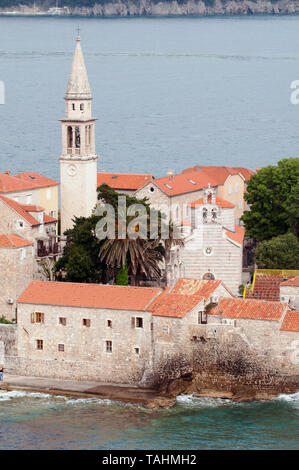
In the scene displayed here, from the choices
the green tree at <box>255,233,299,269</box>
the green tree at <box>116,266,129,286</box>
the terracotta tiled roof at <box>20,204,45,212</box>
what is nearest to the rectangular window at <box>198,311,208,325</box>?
the green tree at <box>116,266,129,286</box>

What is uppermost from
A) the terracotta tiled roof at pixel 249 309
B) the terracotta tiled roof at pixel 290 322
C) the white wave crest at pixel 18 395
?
the terracotta tiled roof at pixel 249 309

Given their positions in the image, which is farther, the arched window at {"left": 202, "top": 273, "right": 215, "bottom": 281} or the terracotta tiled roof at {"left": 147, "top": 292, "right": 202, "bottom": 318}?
the arched window at {"left": 202, "top": 273, "right": 215, "bottom": 281}

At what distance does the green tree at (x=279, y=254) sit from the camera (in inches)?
2144

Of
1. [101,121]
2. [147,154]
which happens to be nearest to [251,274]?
[147,154]

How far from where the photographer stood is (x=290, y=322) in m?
46.3

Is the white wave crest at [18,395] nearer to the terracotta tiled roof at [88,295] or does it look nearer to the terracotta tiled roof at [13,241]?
the terracotta tiled roof at [88,295]

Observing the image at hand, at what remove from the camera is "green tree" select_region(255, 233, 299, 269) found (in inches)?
2144

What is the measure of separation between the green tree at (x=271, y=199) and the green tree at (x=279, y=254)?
439 cm

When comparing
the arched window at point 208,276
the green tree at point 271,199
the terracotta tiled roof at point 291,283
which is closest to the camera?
the terracotta tiled roof at point 291,283

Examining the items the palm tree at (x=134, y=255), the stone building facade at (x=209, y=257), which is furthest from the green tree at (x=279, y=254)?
the palm tree at (x=134, y=255)

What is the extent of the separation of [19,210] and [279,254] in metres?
13.3

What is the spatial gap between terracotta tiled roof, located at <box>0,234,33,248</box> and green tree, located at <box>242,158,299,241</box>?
1492 centimetres

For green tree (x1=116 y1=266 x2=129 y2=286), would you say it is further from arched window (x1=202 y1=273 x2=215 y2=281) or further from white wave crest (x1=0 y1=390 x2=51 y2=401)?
white wave crest (x1=0 y1=390 x2=51 y2=401)

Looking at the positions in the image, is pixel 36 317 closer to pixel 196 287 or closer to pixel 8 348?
pixel 8 348
